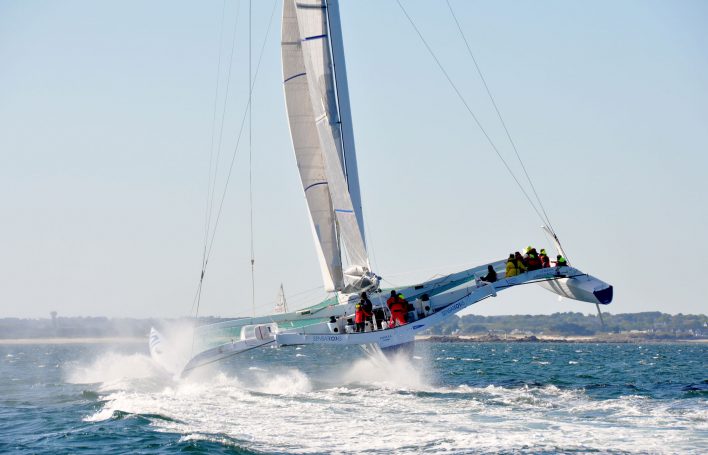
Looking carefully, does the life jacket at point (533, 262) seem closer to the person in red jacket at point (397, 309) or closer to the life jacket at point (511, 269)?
the life jacket at point (511, 269)

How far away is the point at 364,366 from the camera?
25.9 metres

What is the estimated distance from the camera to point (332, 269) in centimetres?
2803

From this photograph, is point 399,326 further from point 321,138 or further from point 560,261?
point 321,138

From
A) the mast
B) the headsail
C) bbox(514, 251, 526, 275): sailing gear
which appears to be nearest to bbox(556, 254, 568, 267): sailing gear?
bbox(514, 251, 526, 275): sailing gear

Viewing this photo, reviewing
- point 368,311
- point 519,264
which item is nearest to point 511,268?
point 519,264

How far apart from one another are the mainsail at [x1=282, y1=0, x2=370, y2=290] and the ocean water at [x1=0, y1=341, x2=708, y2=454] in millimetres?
3226

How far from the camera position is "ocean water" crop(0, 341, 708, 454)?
15.4m

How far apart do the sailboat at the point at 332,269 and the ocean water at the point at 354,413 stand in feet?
4.15

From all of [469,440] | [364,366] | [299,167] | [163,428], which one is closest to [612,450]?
[469,440]

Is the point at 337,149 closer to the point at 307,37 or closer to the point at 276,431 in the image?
the point at 307,37

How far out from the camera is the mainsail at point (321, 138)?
2523cm

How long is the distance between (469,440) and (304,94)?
49.7 feet

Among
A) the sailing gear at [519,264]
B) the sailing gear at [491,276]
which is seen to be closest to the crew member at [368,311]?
the sailing gear at [491,276]

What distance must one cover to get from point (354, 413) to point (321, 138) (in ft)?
29.6
